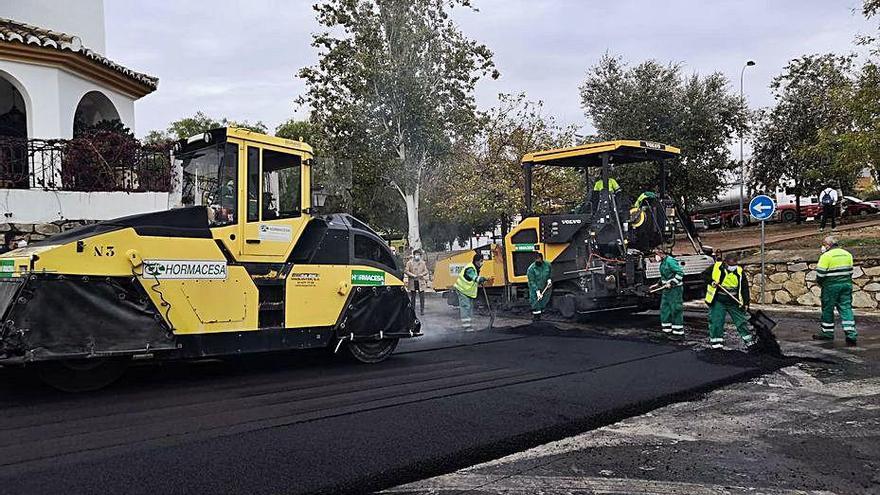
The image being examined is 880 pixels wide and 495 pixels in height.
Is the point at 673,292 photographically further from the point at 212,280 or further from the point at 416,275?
the point at 212,280

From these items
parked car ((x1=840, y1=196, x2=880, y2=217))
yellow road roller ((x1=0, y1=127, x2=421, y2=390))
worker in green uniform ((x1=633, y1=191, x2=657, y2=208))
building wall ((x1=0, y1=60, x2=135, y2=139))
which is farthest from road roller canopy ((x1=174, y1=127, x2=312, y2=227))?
parked car ((x1=840, y1=196, x2=880, y2=217))

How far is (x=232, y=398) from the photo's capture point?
5758 millimetres

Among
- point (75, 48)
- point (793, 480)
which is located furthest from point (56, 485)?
point (75, 48)

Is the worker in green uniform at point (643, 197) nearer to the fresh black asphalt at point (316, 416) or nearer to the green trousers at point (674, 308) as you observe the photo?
the green trousers at point (674, 308)

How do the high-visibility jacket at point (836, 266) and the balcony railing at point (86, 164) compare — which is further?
the balcony railing at point (86, 164)

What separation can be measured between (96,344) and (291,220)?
216 cm

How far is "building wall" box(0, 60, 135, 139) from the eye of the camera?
10.9m

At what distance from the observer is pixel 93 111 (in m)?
13.4

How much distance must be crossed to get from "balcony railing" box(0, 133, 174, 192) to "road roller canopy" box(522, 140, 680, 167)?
598 centimetres

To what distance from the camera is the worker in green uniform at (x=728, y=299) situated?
819cm

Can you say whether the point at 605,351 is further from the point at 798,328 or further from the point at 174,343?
the point at 174,343

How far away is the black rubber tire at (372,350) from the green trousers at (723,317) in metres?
3.87

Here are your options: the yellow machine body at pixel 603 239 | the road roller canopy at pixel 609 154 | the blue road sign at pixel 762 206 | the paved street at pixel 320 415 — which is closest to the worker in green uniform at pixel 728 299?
the paved street at pixel 320 415

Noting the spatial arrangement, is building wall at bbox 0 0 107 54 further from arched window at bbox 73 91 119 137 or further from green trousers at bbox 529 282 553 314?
green trousers at bbox 529 282 553 314
